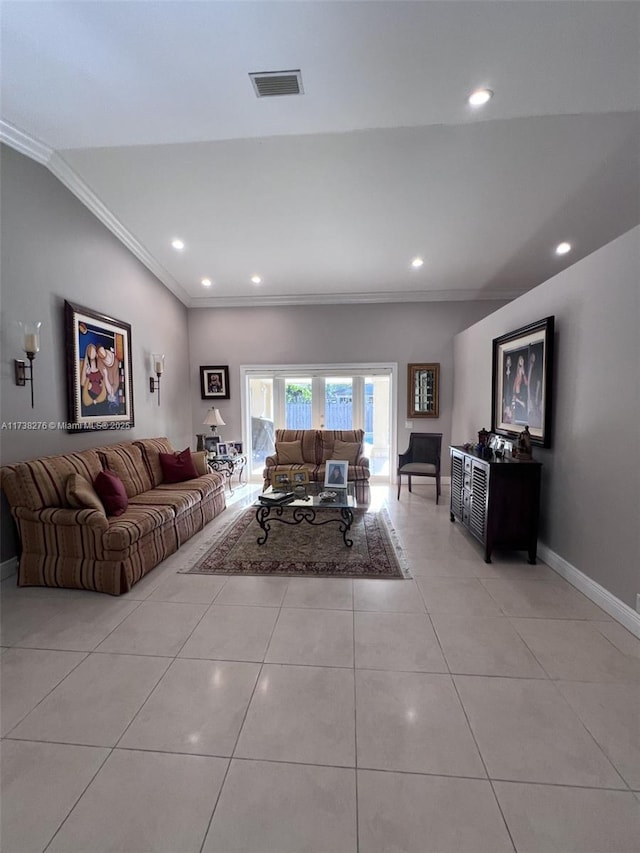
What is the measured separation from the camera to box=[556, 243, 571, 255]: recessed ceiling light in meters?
4.23

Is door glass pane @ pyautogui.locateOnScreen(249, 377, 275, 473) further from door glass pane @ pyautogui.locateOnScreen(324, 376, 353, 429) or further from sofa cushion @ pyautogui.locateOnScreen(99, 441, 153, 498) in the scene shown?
sofa cushion @ pyautogui.locateOnScreen(99, 441, 153, 498)

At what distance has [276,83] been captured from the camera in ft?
7.43

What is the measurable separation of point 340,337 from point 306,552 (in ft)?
12.7

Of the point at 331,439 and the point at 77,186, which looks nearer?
the point at 77,186

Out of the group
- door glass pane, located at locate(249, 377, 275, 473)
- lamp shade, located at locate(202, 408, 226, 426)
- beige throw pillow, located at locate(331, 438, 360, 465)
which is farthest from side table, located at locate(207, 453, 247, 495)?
beige throw pillow, located at locate(331, 438, 360, 465)

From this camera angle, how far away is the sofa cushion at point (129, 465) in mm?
3611

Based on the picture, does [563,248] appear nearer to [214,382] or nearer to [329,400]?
[329,400]

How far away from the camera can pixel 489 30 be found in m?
1.94

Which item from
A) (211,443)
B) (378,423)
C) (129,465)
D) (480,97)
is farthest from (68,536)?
(378,423)

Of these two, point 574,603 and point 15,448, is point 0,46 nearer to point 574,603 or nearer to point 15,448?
point 15,448

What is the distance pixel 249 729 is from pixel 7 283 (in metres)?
3.58

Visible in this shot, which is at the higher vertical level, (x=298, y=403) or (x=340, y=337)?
(x=340, y=337)

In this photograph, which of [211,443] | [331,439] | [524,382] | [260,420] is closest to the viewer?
[524,382]

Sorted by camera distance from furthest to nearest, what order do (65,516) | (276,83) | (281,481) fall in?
(281,481) < (65,516) < (276,83)
